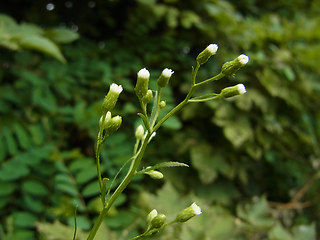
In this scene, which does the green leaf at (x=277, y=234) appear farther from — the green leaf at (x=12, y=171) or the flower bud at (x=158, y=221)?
the green leaf at (x=12, y=171)

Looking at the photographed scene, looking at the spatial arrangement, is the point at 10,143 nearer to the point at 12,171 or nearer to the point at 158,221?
the point at 12,171

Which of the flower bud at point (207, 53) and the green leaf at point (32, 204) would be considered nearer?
the flower bud at point (207, 53)

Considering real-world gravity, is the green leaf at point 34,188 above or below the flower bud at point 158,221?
below

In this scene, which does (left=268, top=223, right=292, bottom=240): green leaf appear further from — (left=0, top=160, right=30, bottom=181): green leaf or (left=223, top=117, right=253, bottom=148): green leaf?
(left=0, top=160, right=30, bottom=181): green leaf

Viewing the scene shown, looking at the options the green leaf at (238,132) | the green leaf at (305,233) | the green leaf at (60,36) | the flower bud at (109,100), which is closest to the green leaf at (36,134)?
the green leaf at (60,36)

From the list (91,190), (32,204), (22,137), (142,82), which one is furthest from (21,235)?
(142,82)

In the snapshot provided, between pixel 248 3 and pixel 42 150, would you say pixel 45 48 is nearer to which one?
pixel 42 150
